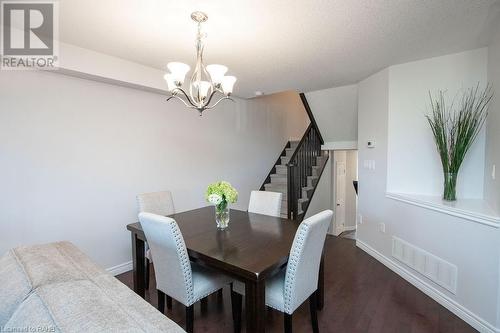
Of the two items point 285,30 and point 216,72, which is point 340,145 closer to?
point 285,30

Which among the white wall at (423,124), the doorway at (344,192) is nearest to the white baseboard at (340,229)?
the doorway at (344,192)

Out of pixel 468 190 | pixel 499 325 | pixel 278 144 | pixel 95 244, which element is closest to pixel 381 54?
pixel 468 190

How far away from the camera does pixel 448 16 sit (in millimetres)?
1914

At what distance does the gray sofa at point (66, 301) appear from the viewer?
770 millimetres

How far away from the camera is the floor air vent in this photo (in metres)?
2.24

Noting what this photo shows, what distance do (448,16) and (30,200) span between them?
12.9 feet

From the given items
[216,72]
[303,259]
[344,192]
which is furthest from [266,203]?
[344,192]

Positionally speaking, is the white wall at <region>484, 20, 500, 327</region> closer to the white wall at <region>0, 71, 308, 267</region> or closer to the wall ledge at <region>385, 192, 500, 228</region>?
the wall ledge at <region>385, 192, 500, 228</region>

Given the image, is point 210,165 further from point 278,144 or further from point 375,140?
point 375,140

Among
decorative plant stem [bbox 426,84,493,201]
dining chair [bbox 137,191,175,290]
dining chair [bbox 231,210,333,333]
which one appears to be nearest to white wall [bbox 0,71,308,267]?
dining chair [bbox 137,191,175,290]

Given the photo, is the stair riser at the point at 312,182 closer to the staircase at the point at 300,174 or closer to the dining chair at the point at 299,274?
the staircase at the point at 300,174

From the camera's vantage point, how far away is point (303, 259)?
5.11ft

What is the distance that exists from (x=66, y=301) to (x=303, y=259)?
1.21m

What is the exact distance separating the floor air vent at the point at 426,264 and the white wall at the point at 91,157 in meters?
2.69
